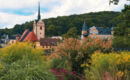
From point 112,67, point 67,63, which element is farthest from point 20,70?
point 112,67

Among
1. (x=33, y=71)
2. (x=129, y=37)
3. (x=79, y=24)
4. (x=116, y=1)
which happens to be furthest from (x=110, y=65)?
(x=79, y=24)

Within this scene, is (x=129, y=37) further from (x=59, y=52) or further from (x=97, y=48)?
(x=59, y=52)

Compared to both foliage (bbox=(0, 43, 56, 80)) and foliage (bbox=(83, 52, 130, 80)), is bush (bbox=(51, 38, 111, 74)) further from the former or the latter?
foliage (bbox=(83, 52, 130, 80))

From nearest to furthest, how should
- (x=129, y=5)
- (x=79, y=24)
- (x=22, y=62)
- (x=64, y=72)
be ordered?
(x=22, y=62) < (x=64, y=72) < (x=129, y=5) < (x=79, y=24)

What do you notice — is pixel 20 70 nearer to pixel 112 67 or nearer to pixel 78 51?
pixel 112 67

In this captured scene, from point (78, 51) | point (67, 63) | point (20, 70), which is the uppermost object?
point (78, 51)

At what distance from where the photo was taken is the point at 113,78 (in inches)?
138

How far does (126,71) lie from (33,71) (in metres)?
2.18

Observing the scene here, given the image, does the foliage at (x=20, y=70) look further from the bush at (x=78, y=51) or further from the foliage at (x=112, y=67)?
the bush at (x=78, y=51)

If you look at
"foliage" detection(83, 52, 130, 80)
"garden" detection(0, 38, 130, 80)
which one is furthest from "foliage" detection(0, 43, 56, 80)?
"foliage" detection(83, 52, 130, 80)

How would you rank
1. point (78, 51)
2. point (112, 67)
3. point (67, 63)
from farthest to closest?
point (78, 51) < point (67, 63) < point (112, 67)

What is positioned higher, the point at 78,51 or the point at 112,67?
the point at 78,51

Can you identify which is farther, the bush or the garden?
the bush

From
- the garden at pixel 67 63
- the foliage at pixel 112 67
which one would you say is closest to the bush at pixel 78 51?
the garden at pixel 67 63
